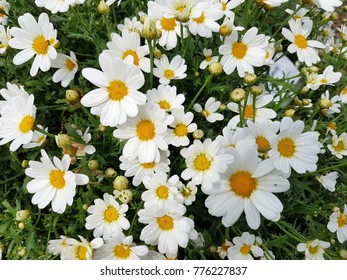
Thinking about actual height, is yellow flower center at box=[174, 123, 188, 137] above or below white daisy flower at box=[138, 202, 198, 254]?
above

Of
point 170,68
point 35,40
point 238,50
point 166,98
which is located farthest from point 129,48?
point 238,50

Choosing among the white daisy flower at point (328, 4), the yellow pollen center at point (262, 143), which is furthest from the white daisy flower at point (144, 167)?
the white daisy flower at point (328, 4)

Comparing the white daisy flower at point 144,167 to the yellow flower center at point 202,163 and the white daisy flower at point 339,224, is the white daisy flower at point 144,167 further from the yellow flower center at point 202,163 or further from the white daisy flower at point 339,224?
the white daisy flower at point 339,224

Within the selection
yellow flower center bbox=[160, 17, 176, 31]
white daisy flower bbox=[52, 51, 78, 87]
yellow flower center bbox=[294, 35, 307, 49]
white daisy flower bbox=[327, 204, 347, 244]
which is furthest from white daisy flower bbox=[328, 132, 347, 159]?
white daisy flower bbox=[52, 51, 78, 87]

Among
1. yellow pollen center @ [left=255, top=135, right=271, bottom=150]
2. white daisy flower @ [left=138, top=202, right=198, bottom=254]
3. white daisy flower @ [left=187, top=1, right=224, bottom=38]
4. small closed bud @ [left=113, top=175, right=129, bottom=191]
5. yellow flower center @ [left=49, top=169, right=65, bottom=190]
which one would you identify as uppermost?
white daisy flower @ [left=187, top=1, right=224, bottom=38]

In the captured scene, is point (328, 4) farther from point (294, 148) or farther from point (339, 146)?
point (294, 148)

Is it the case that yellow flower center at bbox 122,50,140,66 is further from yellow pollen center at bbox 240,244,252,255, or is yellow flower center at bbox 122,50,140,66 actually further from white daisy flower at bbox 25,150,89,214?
yellow pollen center at bbox 240,244,252,255

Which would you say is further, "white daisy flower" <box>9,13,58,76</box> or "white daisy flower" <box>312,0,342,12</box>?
"white daisy flower" <box>312,0,342,12</box>
